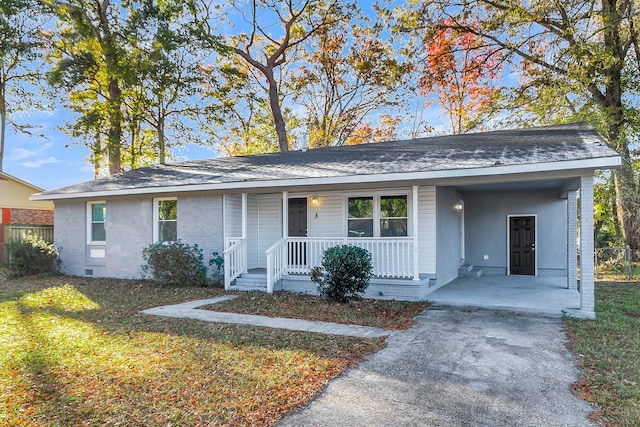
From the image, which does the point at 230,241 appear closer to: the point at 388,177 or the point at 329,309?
the point at 329,309

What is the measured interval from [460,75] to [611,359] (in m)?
17.7

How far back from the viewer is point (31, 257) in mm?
11703

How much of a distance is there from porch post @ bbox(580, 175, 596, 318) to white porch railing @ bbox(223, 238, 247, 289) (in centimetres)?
702

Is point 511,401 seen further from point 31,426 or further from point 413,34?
point 413,34

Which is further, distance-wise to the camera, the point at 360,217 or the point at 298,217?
the point at 298,217

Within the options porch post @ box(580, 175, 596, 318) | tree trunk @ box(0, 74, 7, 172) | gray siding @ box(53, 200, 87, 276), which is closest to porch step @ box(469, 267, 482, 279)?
porch post @ box(580, 175, 596, 318)

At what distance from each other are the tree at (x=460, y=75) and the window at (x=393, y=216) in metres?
9.84

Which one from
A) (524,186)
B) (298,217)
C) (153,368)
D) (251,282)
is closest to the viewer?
(153,368)

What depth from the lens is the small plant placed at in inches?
391

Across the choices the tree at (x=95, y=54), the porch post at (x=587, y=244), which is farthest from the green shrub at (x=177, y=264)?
the tree at (x=95, y=54)

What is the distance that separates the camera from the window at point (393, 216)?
370 inches

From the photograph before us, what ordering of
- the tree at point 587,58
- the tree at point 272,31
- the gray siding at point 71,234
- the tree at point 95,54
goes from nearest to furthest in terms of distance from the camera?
the gray siding at point 71,234 → the tree at point 587,58 → the tree at point 95,54 → the tree at point 272,31

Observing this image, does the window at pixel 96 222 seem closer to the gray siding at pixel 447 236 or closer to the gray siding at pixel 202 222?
the gray siding at pixel 202 222

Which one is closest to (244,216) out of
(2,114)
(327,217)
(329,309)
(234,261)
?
(234,261)
